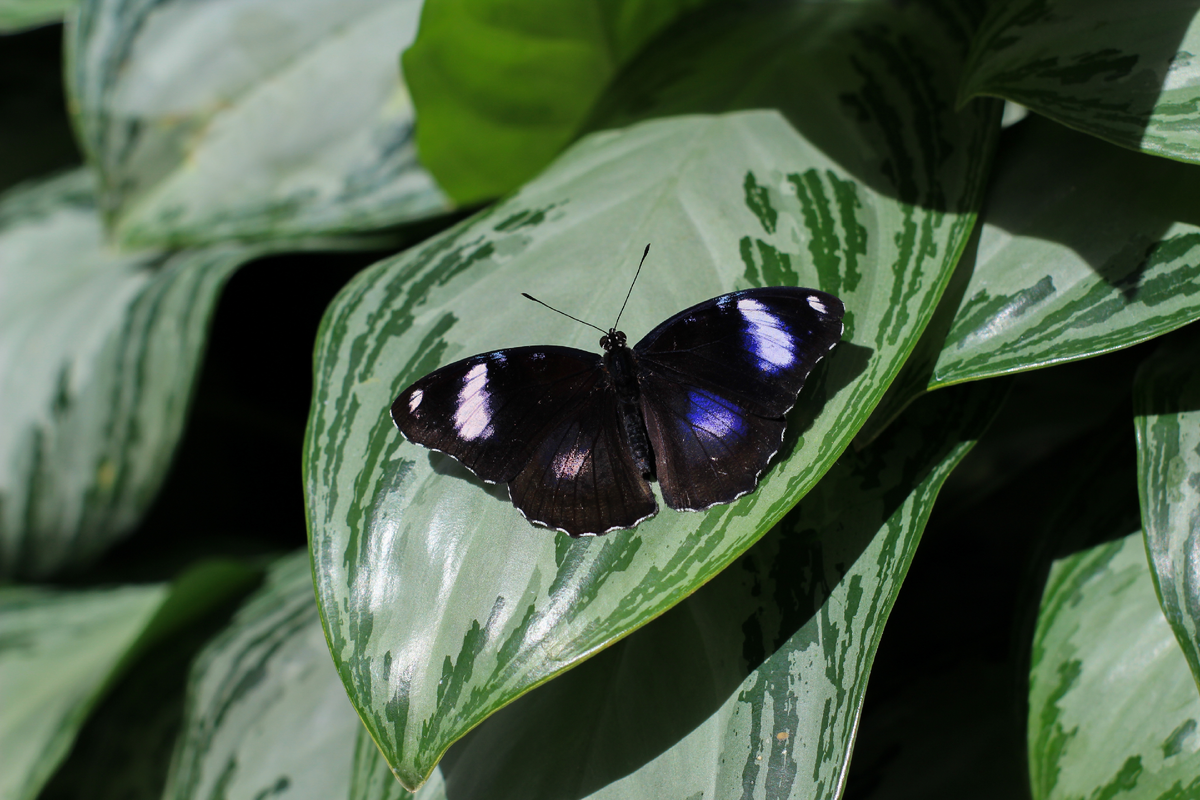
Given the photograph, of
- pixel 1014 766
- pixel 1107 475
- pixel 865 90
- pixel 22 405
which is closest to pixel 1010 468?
pixel 1107 475

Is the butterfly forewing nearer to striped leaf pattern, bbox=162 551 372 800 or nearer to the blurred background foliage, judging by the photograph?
the blurred background foliage

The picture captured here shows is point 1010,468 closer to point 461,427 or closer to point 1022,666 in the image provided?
point 1022,666

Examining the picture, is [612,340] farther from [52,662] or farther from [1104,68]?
[52,662]

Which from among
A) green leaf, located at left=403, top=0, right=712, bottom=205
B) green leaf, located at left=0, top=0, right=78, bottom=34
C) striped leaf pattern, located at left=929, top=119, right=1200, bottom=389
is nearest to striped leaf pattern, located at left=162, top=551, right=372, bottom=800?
green leaf, located at left=403, top=0, right=712, bottom=205

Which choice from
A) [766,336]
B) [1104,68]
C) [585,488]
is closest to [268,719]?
[585,488]

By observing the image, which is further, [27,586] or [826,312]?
[27,586]

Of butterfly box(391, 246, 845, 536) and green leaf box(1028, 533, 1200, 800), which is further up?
butterfly box(391, 246, 845, 536)
